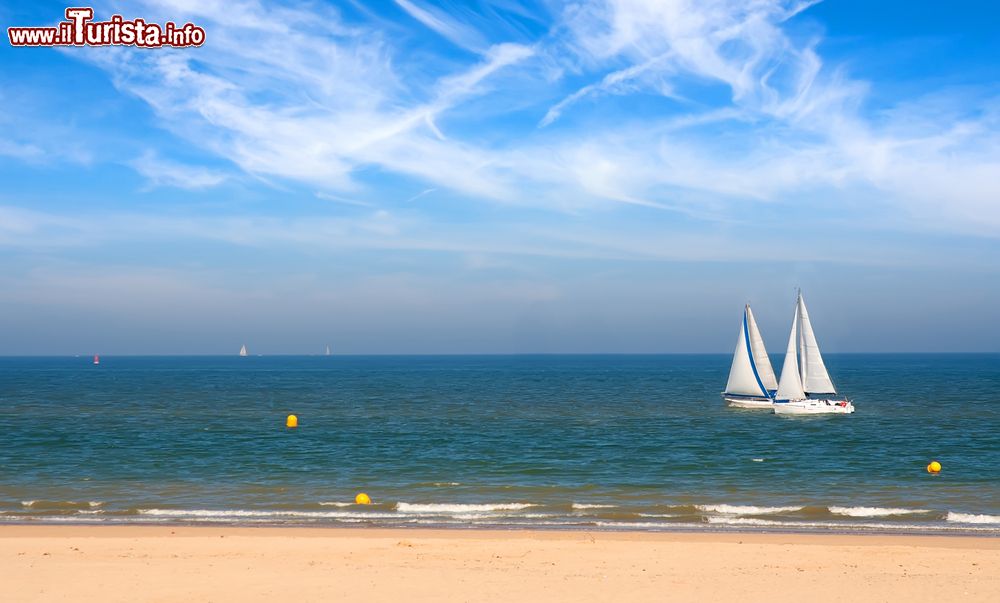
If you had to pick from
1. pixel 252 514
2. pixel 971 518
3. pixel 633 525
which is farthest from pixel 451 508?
pixel 971 518

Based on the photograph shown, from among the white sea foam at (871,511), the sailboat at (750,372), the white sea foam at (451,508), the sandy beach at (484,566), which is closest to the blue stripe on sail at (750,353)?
the sailboat at (750,372)

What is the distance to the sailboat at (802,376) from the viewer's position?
73.9 metres

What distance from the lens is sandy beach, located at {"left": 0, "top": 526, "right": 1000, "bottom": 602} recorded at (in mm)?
17906

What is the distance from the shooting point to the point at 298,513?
96.0 feet

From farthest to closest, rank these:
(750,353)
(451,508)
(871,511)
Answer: (750,353) < (451,508) < (871,511)

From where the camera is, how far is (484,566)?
802 inches

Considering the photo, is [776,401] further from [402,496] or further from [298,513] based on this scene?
[298,513]

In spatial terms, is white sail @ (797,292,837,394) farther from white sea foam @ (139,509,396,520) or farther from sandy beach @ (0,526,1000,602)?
white sea foam @ (139,509,396,520)

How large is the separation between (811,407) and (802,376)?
4736 millimetres

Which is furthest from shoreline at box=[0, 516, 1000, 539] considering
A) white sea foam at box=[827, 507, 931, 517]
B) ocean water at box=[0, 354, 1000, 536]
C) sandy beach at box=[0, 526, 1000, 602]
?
white sea foam at box=[827, 507, 931, 517]

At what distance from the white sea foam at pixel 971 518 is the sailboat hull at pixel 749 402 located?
158 feet

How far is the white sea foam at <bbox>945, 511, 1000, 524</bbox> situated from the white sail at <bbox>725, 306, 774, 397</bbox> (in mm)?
50959

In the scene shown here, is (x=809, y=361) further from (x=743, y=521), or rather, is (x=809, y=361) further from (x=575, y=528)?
(x=575, y=528)

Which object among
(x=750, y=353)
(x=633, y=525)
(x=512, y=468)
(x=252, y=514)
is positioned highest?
(x=750, y=353)
